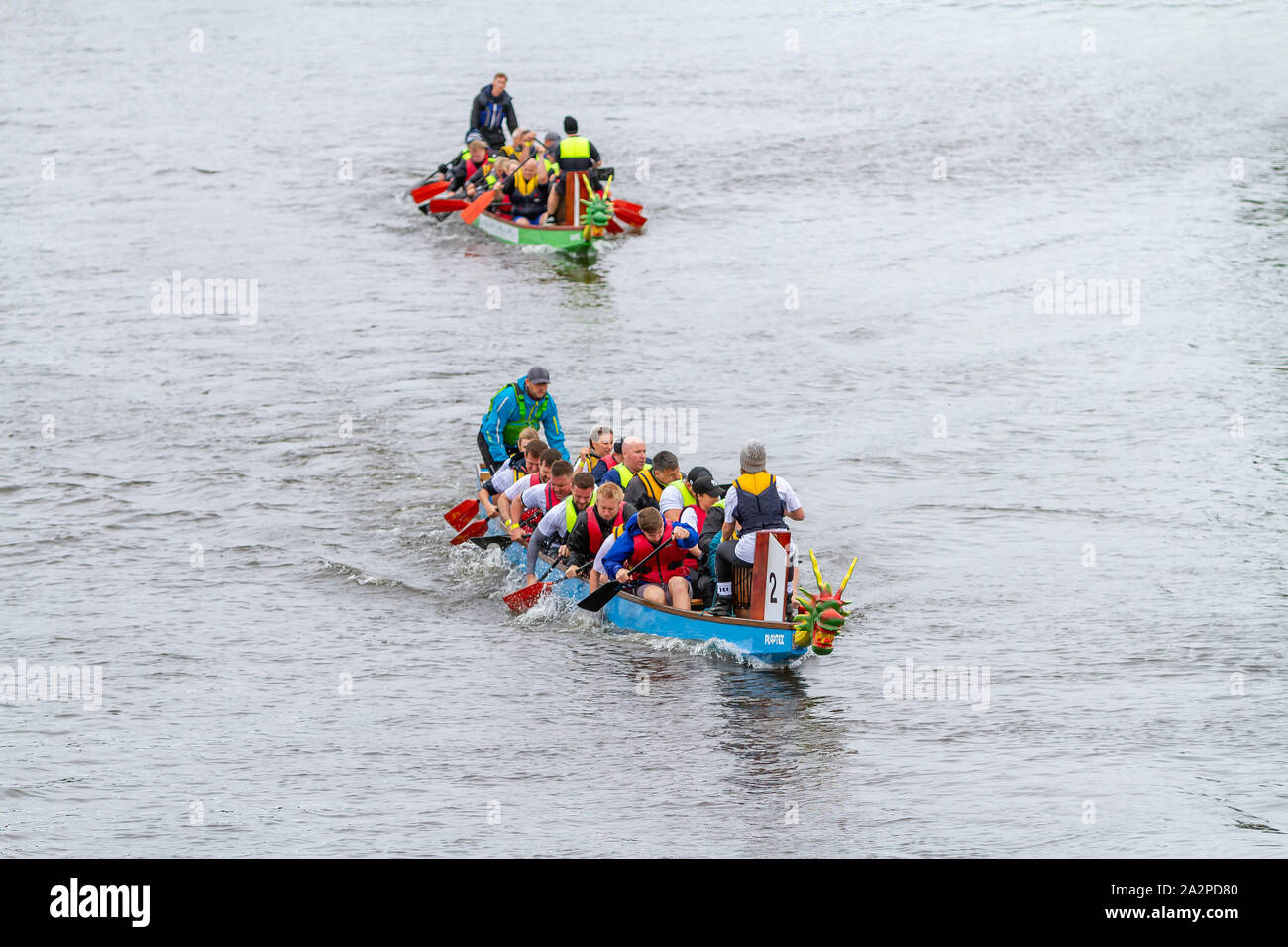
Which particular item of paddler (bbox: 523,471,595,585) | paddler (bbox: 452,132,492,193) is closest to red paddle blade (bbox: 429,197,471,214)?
paddler (bbox: 452,132,492,193)

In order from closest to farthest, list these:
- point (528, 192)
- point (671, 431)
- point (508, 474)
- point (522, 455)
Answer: point (508, 474)
point (522, 455)
point (671, 431)
point (528, 192)

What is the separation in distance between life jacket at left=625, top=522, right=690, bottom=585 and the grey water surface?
0.85 m

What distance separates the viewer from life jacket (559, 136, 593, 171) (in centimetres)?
3058

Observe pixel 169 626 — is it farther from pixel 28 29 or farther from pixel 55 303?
pixel 28 29

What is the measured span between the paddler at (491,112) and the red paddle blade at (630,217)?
3.05 meters

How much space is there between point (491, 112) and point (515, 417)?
17.4 metres

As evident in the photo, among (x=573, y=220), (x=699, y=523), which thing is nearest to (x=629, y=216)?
(x=573, y=220)

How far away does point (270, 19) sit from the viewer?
57.0 m

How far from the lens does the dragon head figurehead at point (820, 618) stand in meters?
15.3

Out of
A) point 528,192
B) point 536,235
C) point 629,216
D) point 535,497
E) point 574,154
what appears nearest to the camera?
point 535,497

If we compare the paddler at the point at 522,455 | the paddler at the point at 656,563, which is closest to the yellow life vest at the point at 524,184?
the paddler at the point at 522,455

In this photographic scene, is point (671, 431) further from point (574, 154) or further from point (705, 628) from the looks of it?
point (705, 628)

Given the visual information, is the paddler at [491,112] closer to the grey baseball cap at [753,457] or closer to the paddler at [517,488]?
the paddler at [517,488]

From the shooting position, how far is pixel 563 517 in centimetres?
1748
